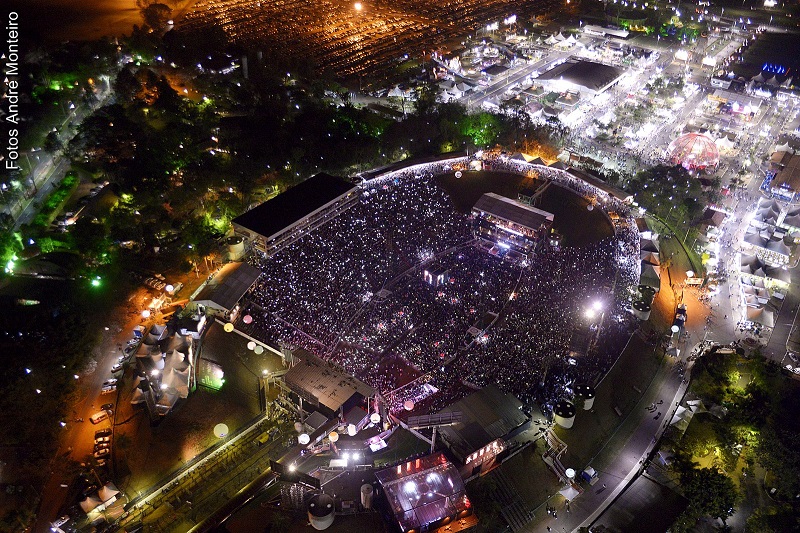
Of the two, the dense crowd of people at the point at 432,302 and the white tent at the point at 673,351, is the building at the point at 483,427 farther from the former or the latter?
the white tent at the point at 673,351

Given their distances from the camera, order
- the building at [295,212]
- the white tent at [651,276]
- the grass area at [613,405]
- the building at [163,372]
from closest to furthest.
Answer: the grass area at [613,405] → the building at [163,372] → the white tent at [651,276] → the building at [295,212]

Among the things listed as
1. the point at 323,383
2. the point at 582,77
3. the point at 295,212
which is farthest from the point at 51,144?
the point at 582,77

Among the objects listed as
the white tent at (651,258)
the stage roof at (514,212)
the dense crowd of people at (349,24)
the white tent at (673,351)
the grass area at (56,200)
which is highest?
the dense crowd of people at (349,24)

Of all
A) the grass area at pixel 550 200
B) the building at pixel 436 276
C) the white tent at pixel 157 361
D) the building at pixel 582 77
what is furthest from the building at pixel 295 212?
the building at pixel 582 77

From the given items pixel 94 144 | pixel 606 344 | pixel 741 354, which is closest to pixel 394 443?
pixel 606 344

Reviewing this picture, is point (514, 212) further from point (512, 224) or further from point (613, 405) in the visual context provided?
point (613, 405)

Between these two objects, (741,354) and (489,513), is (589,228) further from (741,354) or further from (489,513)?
(489,513)
